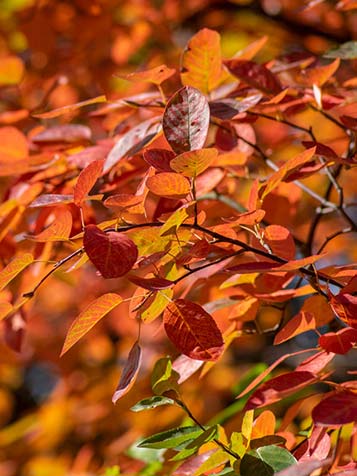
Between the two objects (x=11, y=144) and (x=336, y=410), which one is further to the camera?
(x=11, y=144)

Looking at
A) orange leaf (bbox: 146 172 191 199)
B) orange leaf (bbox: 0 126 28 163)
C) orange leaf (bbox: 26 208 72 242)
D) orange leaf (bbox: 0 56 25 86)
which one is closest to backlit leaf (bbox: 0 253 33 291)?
orange leaf (bbox: 26 208 72 242)

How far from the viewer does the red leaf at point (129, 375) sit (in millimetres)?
616

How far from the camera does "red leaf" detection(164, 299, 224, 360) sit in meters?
0.61

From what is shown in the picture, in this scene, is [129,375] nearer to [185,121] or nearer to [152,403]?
[152,403]

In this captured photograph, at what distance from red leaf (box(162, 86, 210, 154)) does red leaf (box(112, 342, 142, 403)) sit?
7.1 inches

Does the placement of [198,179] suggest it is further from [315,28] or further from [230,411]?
[315,28]

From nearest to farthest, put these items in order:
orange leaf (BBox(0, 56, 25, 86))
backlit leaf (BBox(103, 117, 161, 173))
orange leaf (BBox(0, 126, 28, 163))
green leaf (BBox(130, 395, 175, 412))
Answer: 1. green leaf (BBox(130, 395, 175, 412))
2. backlit leaf (BBox(103, 117, 161, 173))
3. orange leaf (BBox(0, 126, 28, 163))
4. orange leaf (BBox(0, 56, 25, 86))

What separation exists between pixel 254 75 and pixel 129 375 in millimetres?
366

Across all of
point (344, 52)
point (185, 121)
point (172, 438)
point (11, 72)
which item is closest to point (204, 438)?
point (172, 438)


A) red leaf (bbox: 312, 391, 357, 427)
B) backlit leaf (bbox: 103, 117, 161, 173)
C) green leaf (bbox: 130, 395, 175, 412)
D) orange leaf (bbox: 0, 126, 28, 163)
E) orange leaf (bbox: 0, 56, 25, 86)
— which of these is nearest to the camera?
red leaf (bbox: 312, 391, 357, 427)

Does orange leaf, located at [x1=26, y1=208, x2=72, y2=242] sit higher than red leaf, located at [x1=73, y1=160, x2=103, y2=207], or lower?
lower

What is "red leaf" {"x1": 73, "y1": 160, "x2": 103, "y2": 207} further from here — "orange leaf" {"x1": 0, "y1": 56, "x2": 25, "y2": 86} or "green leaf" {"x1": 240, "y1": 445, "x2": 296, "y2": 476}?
"orange leaf" {"x1": 0, "y1": 56, "x2": 25, "y2": 86}

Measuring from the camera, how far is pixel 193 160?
0.59 m

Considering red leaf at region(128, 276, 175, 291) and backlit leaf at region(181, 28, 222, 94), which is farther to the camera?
backlit leaf at region(181, 28, 222, 94)
